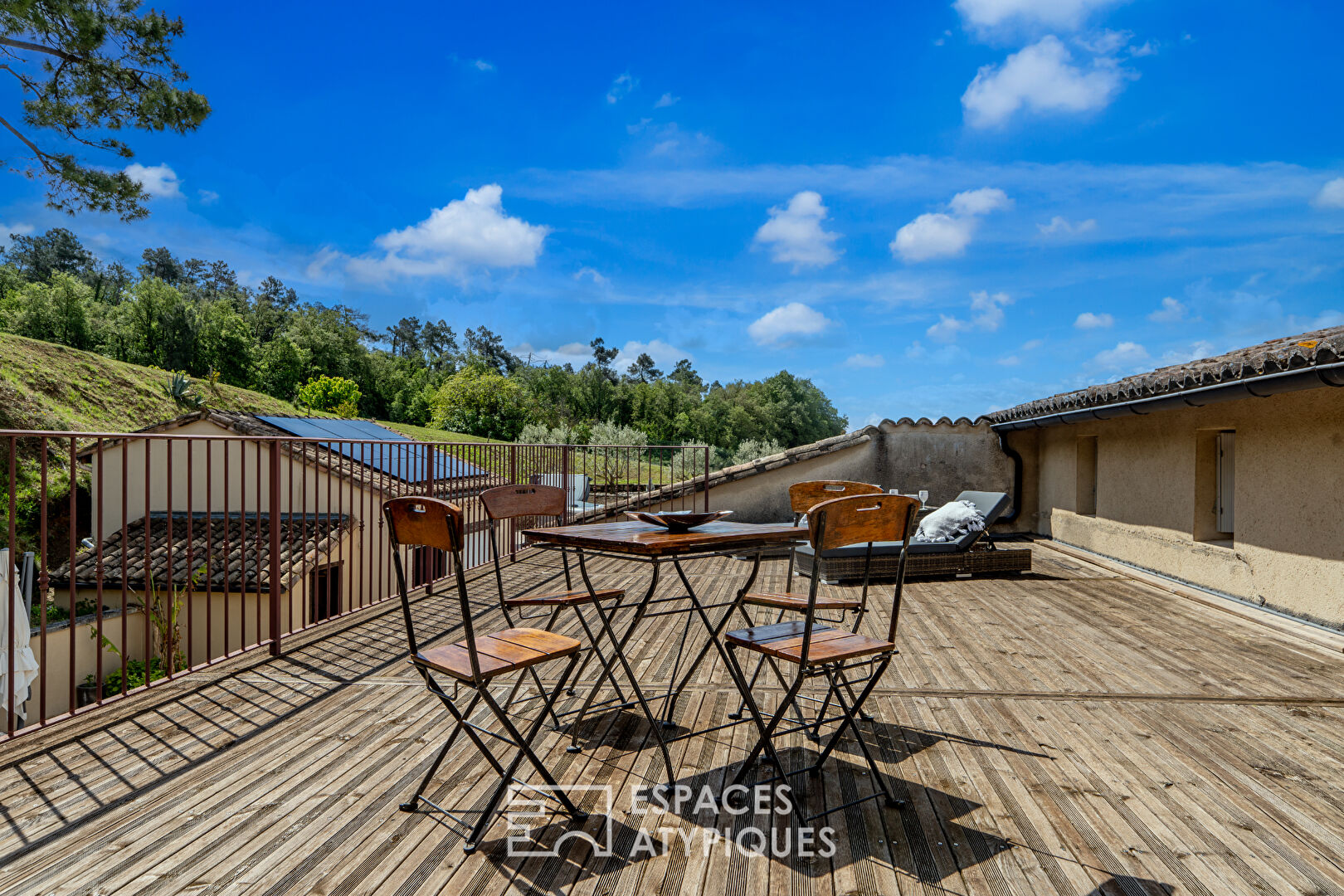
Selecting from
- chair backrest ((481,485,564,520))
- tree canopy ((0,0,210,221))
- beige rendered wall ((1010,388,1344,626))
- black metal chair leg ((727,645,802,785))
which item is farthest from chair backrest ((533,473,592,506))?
tree canopy ((0,0,210,221))

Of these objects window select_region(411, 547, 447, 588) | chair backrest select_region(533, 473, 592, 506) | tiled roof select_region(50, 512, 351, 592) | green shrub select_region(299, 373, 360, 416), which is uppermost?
green shrub select_region(299, 373, 360, 416)

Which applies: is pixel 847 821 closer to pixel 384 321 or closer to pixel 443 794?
pixel 443 794

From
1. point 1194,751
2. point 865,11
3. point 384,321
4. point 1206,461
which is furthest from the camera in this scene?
point 384,321

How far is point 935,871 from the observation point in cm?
179

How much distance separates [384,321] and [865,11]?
5402 centimetres

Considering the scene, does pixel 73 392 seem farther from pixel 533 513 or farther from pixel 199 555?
pixel 533 513

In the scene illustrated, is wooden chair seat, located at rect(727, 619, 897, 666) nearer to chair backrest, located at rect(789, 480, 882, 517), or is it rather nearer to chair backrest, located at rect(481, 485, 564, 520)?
chair backrest, located at rect(789, 480, 882, 517)

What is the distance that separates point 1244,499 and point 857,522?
17.5 feet

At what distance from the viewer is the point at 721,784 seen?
2281 mm

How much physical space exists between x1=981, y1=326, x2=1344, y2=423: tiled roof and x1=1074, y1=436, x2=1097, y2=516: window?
714mm

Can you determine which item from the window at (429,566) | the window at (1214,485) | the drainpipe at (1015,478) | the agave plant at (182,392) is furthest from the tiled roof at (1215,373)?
the agave plant at (182,392)

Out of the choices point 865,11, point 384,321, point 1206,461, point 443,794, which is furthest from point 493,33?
point 384,321

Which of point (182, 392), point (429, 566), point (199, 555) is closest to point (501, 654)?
point (429, 566)

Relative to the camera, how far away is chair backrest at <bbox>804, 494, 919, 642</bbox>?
1929 millimetres
